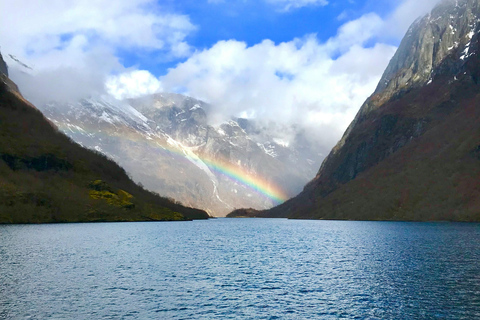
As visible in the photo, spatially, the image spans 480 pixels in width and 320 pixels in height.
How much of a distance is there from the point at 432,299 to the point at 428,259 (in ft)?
126

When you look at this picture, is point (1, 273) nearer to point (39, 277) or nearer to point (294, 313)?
point (39, 277)

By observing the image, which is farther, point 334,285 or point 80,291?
point 334,285

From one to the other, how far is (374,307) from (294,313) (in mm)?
10346

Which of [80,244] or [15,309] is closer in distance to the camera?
[15,309]

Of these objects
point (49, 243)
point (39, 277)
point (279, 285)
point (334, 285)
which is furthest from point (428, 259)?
point (49, 243)

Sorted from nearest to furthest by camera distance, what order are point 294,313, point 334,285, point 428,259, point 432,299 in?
point 294,313, point 432,299, point 334,285, point 428,259

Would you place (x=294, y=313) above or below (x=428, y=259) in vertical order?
below

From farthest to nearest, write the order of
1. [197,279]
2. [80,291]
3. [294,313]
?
[197,279] < [80,291] < [294,313]

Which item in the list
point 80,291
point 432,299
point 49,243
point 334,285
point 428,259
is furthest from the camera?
point 49,243

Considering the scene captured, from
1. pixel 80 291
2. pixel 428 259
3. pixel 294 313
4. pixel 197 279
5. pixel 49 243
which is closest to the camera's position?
pixel 294 313

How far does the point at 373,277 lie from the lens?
2842 inches

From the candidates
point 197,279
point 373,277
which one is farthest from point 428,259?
point 197,279

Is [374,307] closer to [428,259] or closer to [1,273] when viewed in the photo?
[428,259]

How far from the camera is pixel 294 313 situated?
50219mm
